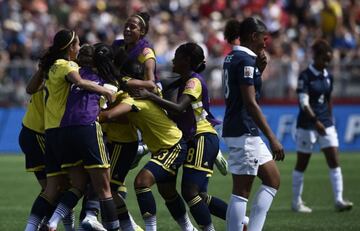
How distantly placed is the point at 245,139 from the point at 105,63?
1877 millimetres

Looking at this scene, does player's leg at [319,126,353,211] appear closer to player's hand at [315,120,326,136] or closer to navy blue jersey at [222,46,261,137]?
player's hand at [315,120,326,136]

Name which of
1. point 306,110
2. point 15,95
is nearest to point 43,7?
point 15,95

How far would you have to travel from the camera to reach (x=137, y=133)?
40.0 feet

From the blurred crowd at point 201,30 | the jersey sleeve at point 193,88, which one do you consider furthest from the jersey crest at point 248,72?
the blurred crowd at point 201,30

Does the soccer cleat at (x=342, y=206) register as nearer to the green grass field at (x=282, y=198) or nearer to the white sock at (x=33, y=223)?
the green grass field at (x=282, y=198)

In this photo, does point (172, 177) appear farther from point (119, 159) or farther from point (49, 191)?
point (49, 191)

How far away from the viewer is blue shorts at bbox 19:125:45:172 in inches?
484

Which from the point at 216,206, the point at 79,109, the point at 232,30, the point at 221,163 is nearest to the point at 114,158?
the point at 79,109

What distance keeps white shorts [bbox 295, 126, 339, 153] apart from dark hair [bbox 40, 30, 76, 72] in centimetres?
599

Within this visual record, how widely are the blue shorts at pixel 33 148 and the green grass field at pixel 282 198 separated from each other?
1.26 m

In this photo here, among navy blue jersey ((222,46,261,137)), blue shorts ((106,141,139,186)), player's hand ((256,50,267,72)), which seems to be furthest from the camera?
blue shorts ((106,141,139,186))

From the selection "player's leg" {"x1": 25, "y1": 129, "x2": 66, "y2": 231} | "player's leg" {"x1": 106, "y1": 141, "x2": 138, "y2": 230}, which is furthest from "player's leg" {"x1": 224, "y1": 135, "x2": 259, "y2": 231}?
"player's leg" {"x1": 25, "y1": 129, "x2": 66, "y2": 231}

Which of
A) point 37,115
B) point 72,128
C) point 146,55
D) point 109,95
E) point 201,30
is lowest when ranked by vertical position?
point 72,128

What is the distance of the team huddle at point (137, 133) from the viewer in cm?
1091
